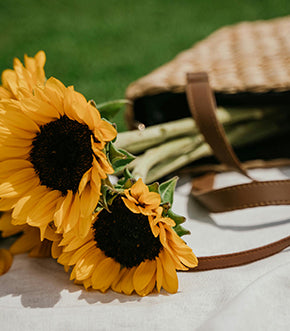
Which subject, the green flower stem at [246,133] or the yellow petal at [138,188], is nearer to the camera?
the yellow petal at [138,188]

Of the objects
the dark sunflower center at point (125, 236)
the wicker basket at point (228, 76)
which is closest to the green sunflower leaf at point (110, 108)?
the dark sunflower center at point (125, 236)

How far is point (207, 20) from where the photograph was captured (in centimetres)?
243

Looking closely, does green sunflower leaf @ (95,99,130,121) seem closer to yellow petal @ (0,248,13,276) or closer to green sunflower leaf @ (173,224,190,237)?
green sunflower leaf @ (173,224,190,237)

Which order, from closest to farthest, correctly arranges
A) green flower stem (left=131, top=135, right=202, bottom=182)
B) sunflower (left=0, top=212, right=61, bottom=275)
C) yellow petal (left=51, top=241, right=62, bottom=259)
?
yellow petal (left=51, top=241, right=62, bottom=259) < sunflower (left=0, top=212, right=61, bottom=275) < green flower stem (left=131, top=135, right=202, bottom=182)

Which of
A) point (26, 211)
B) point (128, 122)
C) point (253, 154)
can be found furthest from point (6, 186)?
point (253, 154)

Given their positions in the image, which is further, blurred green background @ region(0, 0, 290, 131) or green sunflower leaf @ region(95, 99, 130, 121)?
blurred green background @ region(0, 0, 290, 131)

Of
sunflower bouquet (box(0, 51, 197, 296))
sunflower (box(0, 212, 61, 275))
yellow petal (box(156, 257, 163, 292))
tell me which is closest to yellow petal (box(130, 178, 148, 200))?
sunflower bouquet (box(0, 51, 197, 296))

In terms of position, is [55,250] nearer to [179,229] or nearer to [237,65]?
[179,229]

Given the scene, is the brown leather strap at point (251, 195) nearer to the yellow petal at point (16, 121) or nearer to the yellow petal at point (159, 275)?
the yellow petal at point (159, 275)

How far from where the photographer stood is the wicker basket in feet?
3.59

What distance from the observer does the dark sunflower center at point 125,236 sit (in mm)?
671

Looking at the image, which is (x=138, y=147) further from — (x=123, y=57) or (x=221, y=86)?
(x=123, y=57)

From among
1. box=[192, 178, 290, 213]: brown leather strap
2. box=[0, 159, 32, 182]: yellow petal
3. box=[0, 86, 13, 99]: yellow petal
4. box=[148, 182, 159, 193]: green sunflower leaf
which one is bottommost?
box=[192, 178, 290, 213]: brown leather strap

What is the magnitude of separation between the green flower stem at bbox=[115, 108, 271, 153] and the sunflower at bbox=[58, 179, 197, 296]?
0.91 feet
